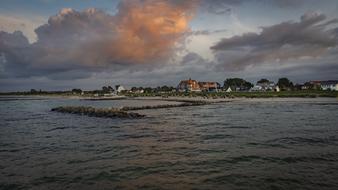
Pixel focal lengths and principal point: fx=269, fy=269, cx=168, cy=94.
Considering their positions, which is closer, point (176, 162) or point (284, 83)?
point (176, 162)

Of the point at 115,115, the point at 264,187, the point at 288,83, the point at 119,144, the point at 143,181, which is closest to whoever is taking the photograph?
the point at 264,187

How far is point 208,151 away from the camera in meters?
18.0

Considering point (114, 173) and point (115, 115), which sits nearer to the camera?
point (114, 173)

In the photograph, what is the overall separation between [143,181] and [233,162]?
5.60m

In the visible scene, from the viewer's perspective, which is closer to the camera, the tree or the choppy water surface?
the choppy water surface

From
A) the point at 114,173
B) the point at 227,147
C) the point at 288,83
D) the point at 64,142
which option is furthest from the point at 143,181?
the point at 288,83

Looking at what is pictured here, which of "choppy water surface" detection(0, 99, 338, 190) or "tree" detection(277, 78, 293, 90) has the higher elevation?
"tree" detection(277, 78, 293, 90)

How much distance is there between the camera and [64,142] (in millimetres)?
23203

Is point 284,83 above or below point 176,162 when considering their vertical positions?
above

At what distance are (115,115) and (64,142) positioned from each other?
23648 millimetres

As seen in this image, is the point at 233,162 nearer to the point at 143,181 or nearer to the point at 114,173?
the point at 143,181

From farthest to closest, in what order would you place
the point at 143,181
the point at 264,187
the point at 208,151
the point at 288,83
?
the point at 288,83 < the point at 208,151 < the point at 143,181 < the point at 264,187

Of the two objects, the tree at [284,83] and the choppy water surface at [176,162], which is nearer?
the choppy water surface at [176,162]

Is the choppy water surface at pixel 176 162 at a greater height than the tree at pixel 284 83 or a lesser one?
lesser
